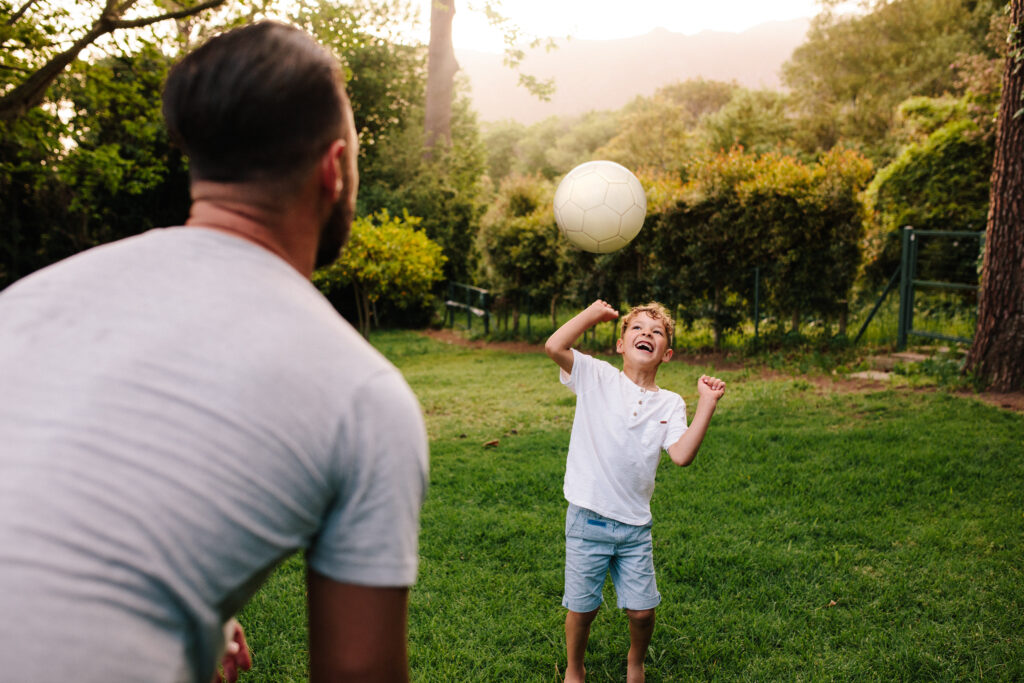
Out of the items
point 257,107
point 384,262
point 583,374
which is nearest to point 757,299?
point 384,262

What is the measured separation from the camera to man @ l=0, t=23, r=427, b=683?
77 cm

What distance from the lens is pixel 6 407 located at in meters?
0.82

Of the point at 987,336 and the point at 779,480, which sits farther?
the point at 987,336

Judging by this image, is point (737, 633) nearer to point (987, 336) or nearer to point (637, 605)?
point (637, 605)

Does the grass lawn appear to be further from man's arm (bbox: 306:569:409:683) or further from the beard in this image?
the beard

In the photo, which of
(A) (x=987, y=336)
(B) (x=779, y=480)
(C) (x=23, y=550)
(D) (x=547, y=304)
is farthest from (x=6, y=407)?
(D) (x=547, y=304)

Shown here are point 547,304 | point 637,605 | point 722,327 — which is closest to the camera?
point 637,605

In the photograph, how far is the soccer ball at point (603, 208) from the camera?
365cm

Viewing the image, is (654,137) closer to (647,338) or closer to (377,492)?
(647,338)

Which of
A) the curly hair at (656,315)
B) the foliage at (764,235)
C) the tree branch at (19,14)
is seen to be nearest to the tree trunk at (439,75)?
the foliage at (764,235)

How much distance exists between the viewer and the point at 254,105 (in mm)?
981

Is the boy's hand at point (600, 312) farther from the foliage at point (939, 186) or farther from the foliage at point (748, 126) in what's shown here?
the foliage at point (748, 126)

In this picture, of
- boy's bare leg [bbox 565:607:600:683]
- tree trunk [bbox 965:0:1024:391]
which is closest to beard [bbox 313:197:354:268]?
boy's bare leg [bbox 565:607:600:683]

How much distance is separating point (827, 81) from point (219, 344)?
3882 centimetres
